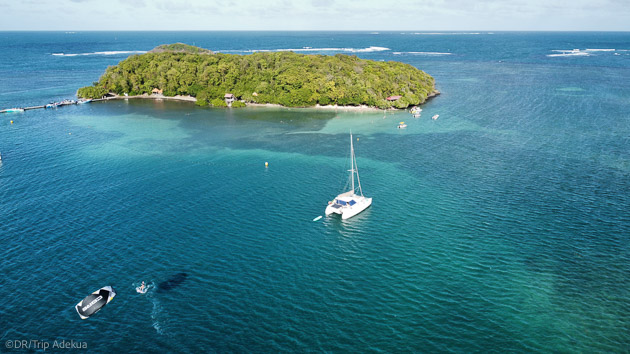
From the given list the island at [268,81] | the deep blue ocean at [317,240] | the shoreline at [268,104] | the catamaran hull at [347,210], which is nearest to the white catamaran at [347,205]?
the catamaran hull at [347,210]

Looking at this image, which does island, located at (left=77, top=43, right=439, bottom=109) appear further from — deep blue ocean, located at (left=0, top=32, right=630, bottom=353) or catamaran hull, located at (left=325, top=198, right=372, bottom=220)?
catamaran hull, located at (left=325, top=198, right=372, bottom=220)

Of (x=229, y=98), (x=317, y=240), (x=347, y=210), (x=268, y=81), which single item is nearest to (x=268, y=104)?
(x=268, y=81)

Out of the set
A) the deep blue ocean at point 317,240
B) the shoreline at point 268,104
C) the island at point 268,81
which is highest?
the island at point 268,81

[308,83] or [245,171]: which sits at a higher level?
[308,83]

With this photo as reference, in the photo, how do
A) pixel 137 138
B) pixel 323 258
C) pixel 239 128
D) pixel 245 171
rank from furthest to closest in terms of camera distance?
pixel 239 128 → pixel 137 138 → pixel 245 171 → pixel 323 258

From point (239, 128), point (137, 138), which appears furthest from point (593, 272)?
point (137, 138)

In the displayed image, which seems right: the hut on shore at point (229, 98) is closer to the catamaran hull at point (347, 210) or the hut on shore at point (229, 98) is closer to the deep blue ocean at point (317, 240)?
the deep blue ocean at point (317, 240)

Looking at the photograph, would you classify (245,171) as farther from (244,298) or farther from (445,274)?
(445,274)

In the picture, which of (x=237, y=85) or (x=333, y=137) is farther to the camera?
(x=237, y=85)
